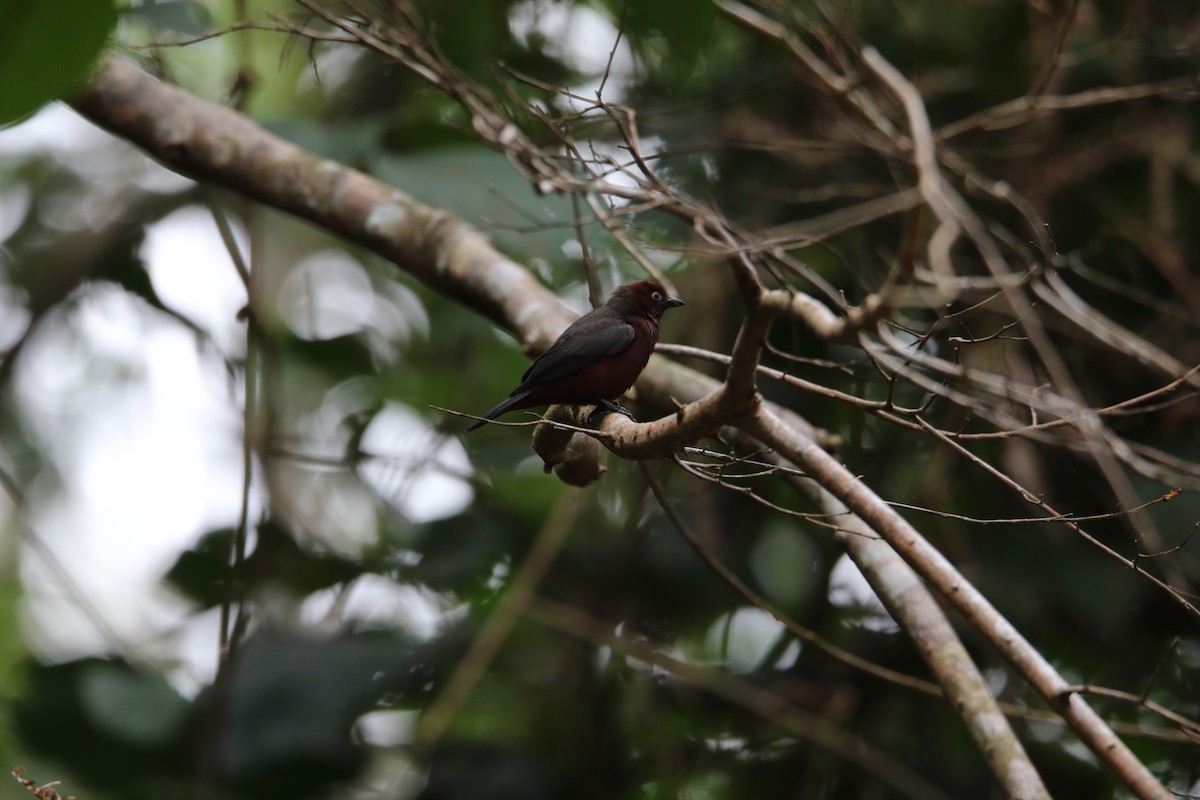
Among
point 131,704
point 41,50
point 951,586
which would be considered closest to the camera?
point 41,50

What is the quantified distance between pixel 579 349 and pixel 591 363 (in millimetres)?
65

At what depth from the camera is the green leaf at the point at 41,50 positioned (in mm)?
1067

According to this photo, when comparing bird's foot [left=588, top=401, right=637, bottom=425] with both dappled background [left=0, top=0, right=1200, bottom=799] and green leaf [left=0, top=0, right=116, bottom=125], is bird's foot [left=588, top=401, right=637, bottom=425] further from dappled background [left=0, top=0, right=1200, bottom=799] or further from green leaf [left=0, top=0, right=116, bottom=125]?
green leaf [left=0, top=0, right=116, bottom=125]

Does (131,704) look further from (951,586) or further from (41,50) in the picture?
(41,50)

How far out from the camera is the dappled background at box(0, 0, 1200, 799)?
5059mm

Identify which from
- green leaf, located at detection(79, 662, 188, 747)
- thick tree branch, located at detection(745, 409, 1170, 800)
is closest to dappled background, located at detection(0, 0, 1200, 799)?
green leaf, located at detection(79, 662, 188, 747)

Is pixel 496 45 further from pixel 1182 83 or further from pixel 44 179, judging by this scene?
pixel 44 179

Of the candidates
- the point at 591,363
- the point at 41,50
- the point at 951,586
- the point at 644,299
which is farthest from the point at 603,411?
the point at 41,50

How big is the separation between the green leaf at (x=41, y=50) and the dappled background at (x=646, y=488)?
3.37 m

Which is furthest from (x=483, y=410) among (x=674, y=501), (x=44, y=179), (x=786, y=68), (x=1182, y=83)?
(x=1182, y=83)

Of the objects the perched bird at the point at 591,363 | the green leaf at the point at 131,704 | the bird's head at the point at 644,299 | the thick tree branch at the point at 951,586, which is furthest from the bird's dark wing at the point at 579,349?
the green leaf at the point at 131,704

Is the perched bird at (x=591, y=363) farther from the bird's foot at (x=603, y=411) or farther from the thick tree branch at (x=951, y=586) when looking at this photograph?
the thick tree branch at (x=951, y=586)

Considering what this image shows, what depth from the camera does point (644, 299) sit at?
4.20 meters

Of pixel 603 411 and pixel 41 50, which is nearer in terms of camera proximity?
pixel 41 50
